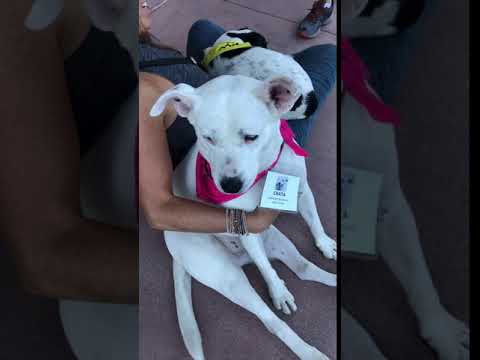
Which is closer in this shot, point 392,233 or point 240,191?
point 240,191

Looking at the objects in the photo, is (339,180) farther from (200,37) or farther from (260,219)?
(200,37)

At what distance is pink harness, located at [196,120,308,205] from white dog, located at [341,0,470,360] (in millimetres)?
123

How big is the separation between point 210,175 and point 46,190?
29cm

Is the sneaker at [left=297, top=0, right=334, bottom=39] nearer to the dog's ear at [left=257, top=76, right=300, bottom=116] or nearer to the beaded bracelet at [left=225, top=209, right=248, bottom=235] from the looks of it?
the dog's ear at [left=257, top=76, right=300, bottom=116]

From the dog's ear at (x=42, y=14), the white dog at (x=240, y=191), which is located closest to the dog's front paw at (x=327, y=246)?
the white dog at (x=240, y=191)

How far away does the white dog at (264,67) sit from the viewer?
2.35ft

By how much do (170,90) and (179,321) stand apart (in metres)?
0.40

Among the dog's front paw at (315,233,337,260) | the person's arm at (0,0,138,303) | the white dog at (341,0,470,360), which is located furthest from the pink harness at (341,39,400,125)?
the person's arm at (0,0,138,303)

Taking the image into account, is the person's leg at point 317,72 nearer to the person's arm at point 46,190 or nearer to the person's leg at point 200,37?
the person's leg at point 200,37

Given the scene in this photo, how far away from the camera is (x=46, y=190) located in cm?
74

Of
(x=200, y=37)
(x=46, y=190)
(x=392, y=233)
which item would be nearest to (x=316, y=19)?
(x=200, y=37)

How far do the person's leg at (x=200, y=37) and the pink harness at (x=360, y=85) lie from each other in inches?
9.4

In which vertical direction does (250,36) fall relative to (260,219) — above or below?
above

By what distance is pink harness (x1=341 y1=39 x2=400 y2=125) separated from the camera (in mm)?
791
